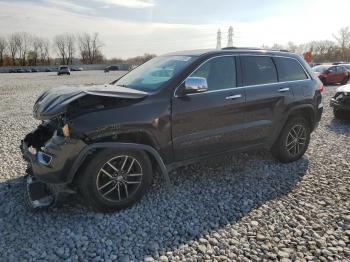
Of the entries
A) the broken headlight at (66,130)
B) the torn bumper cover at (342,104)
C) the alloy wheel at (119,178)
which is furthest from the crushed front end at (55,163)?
the torn bumper cover at (342,104)

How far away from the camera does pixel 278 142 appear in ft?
16.4

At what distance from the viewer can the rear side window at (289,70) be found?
488cm

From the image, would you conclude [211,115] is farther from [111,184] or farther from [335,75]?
[335,75]

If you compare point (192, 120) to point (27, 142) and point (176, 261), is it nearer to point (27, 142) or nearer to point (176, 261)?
point (176, 261)

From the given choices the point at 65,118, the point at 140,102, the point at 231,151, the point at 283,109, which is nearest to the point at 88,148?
the point at 65,118

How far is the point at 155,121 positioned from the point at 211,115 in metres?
0.82

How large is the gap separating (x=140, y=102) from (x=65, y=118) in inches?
33.2

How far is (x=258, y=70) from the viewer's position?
4.60 meters

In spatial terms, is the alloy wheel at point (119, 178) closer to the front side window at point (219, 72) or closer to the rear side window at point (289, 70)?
the front side window at point (219, 72)

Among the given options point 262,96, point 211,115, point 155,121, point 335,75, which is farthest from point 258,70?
point 335,75

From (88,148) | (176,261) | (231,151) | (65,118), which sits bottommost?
(176,261)

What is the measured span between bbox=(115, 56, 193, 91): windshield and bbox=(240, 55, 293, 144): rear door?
966 millimetres

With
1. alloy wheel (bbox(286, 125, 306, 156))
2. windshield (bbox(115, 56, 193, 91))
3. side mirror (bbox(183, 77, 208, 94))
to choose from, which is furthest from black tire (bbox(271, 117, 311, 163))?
windshield (bbox(115, 56, 193, 91))

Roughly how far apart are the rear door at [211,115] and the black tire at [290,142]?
0.94 m
